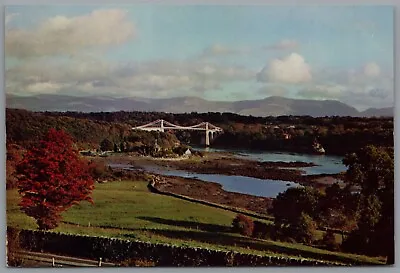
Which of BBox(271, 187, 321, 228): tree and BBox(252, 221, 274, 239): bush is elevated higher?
BBox(271, 187, 321, 228): tree

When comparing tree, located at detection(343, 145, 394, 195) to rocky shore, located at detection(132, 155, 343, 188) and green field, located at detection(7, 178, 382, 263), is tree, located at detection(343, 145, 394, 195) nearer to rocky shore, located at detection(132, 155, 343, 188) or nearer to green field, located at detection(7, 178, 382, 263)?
rocky shore, located at detection(132, 155, 343, 188)

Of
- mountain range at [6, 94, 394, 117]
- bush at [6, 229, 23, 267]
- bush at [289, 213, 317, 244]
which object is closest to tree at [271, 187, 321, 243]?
bush at [289, 213, 317, 244]

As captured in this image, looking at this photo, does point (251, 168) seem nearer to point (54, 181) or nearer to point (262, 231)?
point (262, 231)

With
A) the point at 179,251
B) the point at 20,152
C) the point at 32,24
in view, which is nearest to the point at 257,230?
the point at 179,251

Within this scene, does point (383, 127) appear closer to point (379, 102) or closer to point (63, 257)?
point (379, 102)

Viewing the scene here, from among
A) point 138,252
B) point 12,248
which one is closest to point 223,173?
point 138,252

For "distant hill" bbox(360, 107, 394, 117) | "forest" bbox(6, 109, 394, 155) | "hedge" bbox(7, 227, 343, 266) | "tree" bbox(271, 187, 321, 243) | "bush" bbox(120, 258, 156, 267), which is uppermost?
"distant hill" bbox(360, 107, 394, 117)

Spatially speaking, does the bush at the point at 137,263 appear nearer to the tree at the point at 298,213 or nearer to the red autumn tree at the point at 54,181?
the red autumn tree at the point at 54,181
